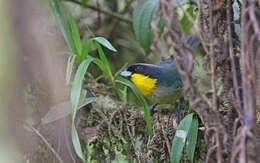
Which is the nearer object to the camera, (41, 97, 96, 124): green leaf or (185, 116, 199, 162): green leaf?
(185, 116, 199, 162): green leaf

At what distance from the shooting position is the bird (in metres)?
2.35

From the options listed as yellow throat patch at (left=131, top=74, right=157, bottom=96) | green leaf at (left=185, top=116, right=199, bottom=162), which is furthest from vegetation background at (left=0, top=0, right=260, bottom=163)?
yellow throat patch at (left=131, top=74, right=157, bottom=96)

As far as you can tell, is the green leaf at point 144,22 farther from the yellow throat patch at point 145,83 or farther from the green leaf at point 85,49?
the green leaf at point 85,49

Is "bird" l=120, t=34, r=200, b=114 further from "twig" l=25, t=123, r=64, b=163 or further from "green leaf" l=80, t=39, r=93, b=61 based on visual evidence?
"twig" l=25, t=123, r=64, b=163

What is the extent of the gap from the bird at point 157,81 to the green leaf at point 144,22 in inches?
9.2

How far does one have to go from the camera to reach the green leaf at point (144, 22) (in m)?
2.19

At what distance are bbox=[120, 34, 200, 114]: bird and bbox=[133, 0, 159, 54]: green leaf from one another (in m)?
0.23

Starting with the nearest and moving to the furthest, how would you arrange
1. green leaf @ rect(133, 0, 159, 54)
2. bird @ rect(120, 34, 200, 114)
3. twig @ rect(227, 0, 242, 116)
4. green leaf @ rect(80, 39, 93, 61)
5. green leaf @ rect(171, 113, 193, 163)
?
twig @ rect(227, 0, 242, 116)
green leaf @ rect(171, 113, 193, 163)
green leaf @ rect(80, 39, 93, 61)
green leaf @ rect(133, 0, 159, 54)
bird @ rect(120, 34, 200, 114)

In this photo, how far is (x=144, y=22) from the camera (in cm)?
219

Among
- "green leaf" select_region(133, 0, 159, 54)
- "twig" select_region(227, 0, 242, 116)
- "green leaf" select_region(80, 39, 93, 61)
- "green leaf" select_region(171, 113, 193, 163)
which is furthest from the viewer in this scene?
"green leaf" select_region(133, 0, 159, 54)

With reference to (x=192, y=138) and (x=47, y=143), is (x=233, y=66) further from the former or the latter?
(x=47, y=143)

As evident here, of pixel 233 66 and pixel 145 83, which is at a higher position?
pixel 233 66

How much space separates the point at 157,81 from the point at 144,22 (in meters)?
0.45

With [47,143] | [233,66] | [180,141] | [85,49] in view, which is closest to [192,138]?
[180,141]
